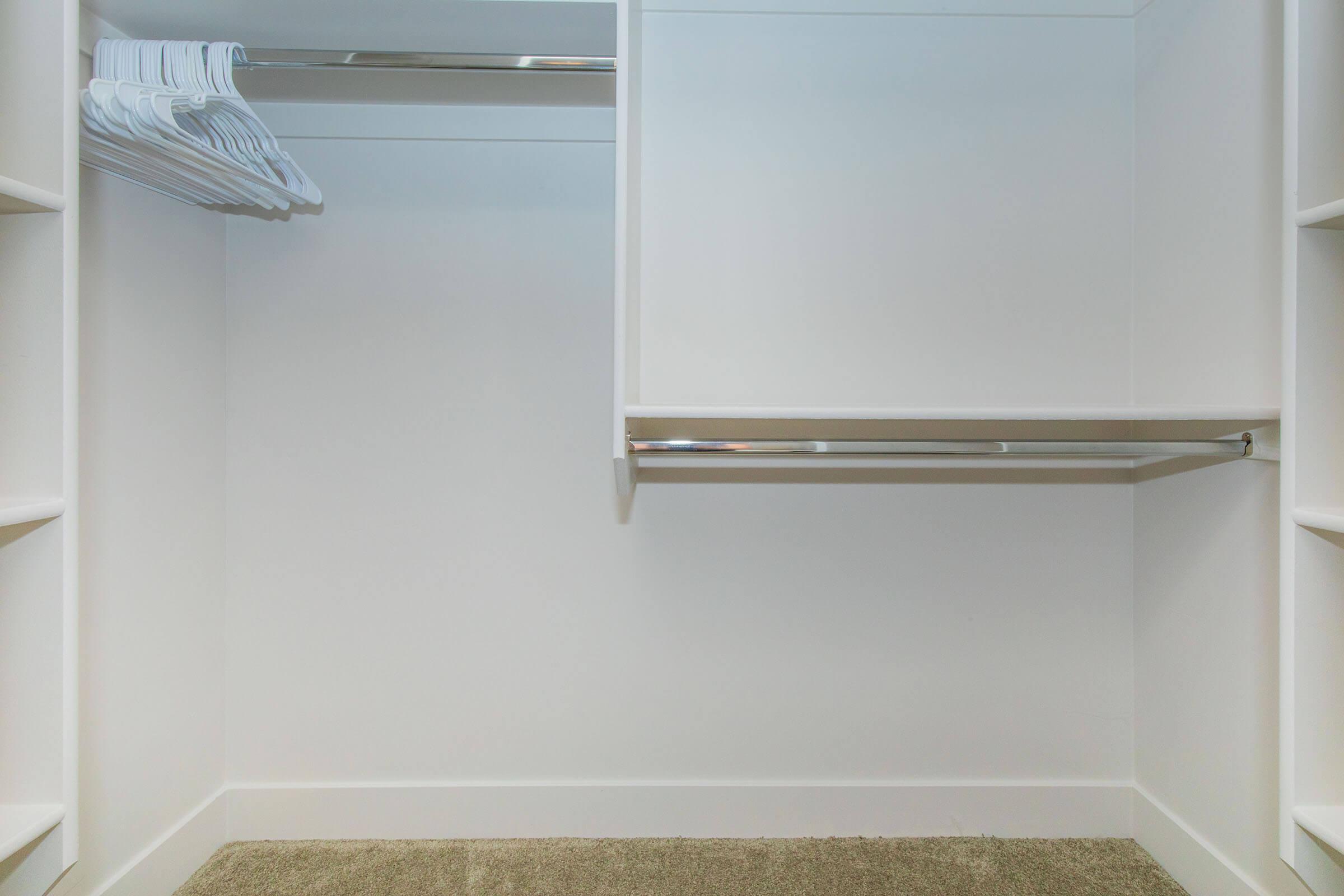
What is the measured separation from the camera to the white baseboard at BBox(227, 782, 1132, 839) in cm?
162

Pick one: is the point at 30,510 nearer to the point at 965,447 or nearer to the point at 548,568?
the point at 548,568

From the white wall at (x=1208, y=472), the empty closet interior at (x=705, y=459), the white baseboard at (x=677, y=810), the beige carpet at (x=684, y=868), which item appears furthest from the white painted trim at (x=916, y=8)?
the beige carpet at (x=684, y=868)

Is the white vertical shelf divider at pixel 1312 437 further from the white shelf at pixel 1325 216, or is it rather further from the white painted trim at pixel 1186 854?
the white painted trim at pixel 1186 854

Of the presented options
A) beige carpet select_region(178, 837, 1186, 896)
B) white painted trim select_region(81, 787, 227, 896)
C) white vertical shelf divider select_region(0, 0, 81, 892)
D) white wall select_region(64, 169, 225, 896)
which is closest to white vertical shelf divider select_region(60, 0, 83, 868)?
white vertical shelf divider select_region(0, 0, 81, 892)

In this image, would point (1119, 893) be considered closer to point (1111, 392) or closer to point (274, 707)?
point (1111, 392)

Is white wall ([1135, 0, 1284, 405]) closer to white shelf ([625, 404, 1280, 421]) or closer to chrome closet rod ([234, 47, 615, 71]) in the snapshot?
white shelf ([625, 404, 1280, 421])

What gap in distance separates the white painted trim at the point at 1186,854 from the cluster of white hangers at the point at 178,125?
2.17 metres

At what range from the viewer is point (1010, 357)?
63.2 inches

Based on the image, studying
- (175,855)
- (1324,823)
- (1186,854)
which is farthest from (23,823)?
(1186,854)

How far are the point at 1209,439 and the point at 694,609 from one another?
3.52 ft

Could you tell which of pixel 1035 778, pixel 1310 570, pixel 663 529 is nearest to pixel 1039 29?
pixel 1310 570

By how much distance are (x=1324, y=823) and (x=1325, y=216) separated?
0.83 m

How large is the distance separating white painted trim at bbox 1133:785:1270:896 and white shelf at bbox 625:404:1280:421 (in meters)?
0.84

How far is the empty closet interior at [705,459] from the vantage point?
1557 mm
